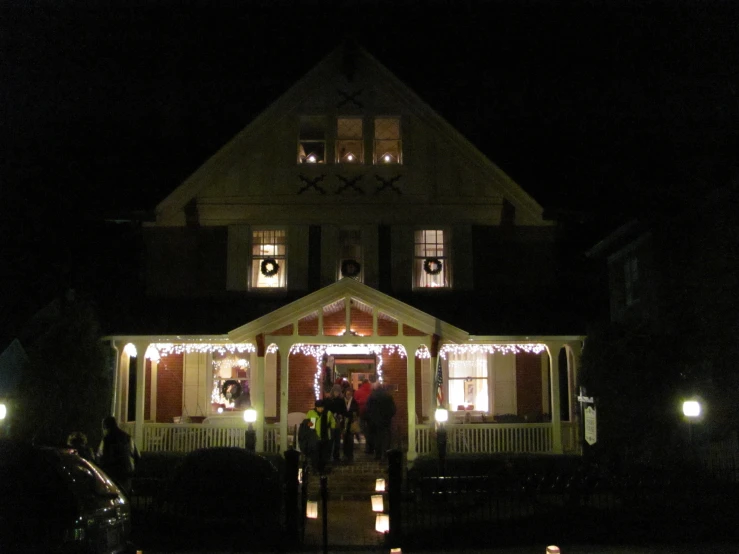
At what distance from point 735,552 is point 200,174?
15.1 metres

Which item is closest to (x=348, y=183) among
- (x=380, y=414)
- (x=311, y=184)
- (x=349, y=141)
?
(x=311, y=184)

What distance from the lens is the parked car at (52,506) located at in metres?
6.68

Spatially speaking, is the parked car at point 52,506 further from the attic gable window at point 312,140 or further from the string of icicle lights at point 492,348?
the attic gable window at point 312,140

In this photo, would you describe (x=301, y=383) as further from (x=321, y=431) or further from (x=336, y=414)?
(x=321, y=431)

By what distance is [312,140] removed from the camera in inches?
832

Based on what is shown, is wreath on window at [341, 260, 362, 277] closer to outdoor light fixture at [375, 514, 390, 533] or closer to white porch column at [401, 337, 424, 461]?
white porch column at [401, 337, 424, 461]

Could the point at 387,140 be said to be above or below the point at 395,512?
above

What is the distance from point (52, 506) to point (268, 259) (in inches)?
553

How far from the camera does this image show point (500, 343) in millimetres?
18703

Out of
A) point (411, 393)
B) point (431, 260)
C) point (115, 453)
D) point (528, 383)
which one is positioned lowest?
point (115, 453)

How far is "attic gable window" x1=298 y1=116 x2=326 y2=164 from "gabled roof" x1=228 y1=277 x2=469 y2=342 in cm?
487

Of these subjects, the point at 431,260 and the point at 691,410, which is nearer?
the point at 691,410

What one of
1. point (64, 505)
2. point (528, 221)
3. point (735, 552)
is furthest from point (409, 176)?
point (64, 505)

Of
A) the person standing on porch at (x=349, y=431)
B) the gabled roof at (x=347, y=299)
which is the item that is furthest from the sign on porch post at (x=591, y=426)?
the person standing on porch at (x=349, y=431)
